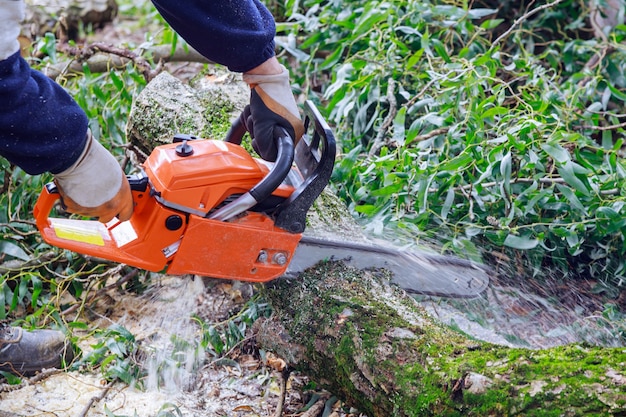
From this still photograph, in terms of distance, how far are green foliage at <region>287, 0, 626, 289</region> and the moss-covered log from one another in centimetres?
61

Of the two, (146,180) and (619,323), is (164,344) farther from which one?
(619,323)

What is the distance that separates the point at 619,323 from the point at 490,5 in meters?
2.80

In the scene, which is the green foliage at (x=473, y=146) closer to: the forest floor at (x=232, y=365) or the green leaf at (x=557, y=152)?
the green leaf at (x=557, y=152)

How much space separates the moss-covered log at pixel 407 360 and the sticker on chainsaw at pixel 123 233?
1.93ft

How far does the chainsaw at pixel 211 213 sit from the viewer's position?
236cm

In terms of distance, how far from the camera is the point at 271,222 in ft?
8.17

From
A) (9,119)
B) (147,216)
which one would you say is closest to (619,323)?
(147,216)

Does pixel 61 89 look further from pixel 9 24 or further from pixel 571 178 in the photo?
pixel 571 178

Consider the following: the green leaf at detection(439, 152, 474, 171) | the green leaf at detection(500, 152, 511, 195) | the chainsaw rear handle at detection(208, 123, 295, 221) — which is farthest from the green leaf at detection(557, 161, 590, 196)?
the chainsaw rear handle at detection(208, 123, 295, 221)

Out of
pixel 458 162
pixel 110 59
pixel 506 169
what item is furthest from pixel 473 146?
pixel 110 59

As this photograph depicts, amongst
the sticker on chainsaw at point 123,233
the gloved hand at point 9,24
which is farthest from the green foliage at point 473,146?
the gloved hand at point 9,24

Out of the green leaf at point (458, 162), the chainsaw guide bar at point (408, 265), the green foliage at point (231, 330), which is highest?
the green leaf at point (458, 162)

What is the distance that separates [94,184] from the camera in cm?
221

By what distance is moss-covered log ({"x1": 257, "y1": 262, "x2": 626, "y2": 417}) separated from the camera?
74.2 inches
